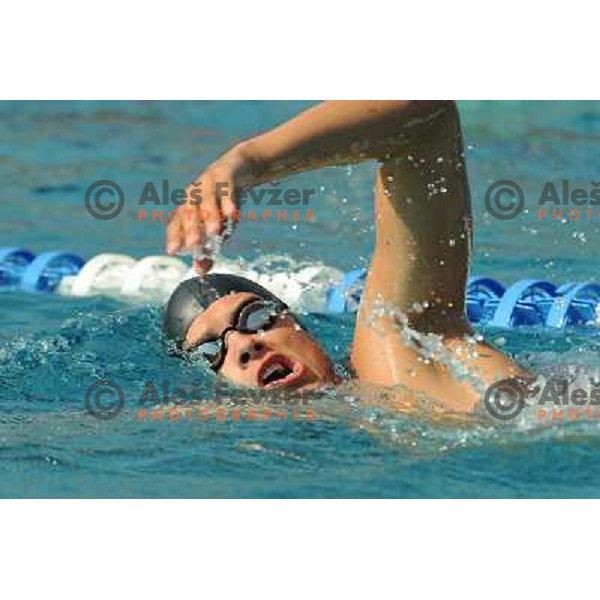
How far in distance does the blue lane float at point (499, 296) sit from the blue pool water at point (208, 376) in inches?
5.6

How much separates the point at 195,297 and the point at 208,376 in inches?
8.3

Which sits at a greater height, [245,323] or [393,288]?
[393,288]

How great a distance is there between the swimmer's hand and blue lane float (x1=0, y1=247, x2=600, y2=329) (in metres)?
2.57

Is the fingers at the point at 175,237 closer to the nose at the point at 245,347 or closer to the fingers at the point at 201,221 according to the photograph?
the fingers at the point at 201,221

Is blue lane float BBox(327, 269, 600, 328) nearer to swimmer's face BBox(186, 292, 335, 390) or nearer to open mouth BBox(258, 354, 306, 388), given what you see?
swimmer's face BBox(186, 292, 335, 390)

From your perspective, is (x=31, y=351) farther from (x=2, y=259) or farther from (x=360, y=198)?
(x=360, y=198)

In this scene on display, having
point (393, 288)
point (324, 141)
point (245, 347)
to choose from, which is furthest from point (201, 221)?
point (245, 347)

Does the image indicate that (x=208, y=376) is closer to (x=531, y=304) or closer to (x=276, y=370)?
(x=276, y=370)

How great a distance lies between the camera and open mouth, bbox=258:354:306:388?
11.3ft

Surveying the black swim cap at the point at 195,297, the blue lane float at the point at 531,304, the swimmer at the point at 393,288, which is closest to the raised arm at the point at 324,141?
the swimmer at the point at 393,288

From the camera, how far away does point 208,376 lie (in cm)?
383

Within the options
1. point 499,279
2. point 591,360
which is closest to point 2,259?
point 499,279

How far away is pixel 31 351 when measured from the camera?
4.53 metres

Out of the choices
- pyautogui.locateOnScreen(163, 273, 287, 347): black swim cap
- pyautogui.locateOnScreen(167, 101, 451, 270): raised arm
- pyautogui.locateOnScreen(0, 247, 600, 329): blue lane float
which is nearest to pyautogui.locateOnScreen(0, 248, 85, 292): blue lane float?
pyautogui.locateOnScreen(0, 247, 600, 329): blue lane float
